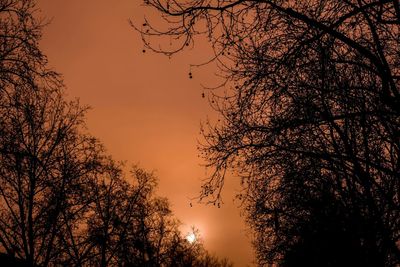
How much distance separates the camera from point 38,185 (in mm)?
18875

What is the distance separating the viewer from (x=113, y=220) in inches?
960

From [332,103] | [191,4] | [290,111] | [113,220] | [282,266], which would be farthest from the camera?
[113,220]

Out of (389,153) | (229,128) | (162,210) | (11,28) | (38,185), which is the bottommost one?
(389,153)

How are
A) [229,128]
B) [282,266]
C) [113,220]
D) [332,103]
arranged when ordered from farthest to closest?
1. [113,220]
2. [282,266]
3. [332,103]
4. [229,128]

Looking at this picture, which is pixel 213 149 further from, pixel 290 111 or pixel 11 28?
pixel 11 28

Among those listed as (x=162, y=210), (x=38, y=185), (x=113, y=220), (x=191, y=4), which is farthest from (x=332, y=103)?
(x=162, y=210)

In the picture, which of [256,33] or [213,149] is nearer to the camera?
[256,33]

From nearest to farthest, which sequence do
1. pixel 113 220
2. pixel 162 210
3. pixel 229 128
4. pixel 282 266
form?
pixel 229 128 → pixel 282 266 → pixel 113 220 → pixel 162 210

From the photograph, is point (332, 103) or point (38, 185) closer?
point (332, 103)

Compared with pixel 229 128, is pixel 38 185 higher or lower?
higher

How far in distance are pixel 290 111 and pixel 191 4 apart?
3073 millimetres

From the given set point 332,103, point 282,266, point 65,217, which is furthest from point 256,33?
point 282,266

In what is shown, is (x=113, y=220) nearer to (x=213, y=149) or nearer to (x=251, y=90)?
(x=213, y=149)

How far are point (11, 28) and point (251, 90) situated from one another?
564 cm
